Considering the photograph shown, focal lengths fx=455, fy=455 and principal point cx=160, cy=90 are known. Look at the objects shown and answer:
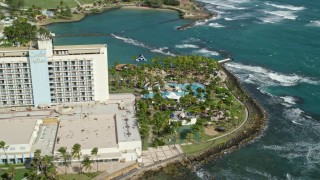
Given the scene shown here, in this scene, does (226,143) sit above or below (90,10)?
below

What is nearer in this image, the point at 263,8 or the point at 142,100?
the point at 142,100

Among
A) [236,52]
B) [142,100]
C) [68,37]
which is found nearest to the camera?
[142,100]

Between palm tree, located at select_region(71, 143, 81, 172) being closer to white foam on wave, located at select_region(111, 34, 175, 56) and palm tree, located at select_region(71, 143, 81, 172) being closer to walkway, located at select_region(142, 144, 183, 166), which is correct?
walkway, located at select_region(142, 144, 183, 166)

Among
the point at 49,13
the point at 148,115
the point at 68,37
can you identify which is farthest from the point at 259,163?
the point at 49,13

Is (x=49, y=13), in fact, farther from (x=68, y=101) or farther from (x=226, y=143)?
(x=226, y=143)

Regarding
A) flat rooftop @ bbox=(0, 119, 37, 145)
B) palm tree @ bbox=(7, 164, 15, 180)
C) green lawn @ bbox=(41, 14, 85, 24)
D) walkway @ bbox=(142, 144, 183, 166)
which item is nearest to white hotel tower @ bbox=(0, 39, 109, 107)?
flat rooftop @ bbox=(0, 119, 37, 145)

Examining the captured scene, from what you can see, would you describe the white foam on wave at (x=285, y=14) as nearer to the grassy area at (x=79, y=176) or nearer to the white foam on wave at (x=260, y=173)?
the white foam on wave at (x=260, y=173)
